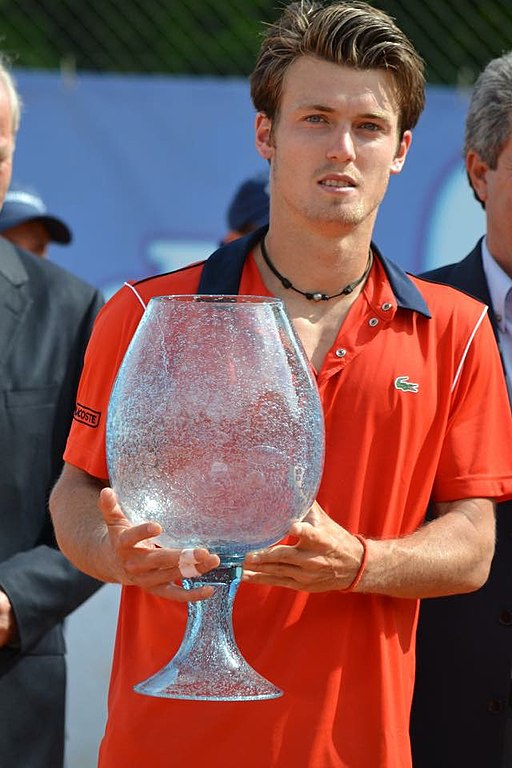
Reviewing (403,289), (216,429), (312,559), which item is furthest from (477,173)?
(216,429)

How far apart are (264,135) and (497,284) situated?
0.72 metres

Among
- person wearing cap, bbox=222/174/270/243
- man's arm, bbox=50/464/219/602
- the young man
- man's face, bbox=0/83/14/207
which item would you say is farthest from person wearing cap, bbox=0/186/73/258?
man's arm, bbox=50/464/219/602

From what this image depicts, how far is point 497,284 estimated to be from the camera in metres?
3.05

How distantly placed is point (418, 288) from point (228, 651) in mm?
844

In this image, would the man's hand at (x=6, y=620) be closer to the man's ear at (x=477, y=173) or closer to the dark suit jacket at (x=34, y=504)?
the dark suit jacket at (x=34, y=504)

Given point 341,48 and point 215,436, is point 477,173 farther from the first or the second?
point 215,436

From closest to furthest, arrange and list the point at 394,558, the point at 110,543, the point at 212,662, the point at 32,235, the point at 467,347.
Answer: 1. the point at 212,662
2. the point at 110,543
3. the point at 394,558
4. the point at 467,347
5. the point at 32,235

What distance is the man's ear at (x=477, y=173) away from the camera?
3.25m

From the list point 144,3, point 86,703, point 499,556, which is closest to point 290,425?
point 499,556

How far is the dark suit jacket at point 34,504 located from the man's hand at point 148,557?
1067 millimetres

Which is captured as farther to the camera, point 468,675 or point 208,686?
point 468,675

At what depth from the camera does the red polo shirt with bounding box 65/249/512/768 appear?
2.30 meters

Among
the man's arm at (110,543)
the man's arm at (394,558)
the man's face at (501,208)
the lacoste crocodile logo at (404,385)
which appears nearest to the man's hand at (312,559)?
the man's arm at (394,558)

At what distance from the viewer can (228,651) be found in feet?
6.48
